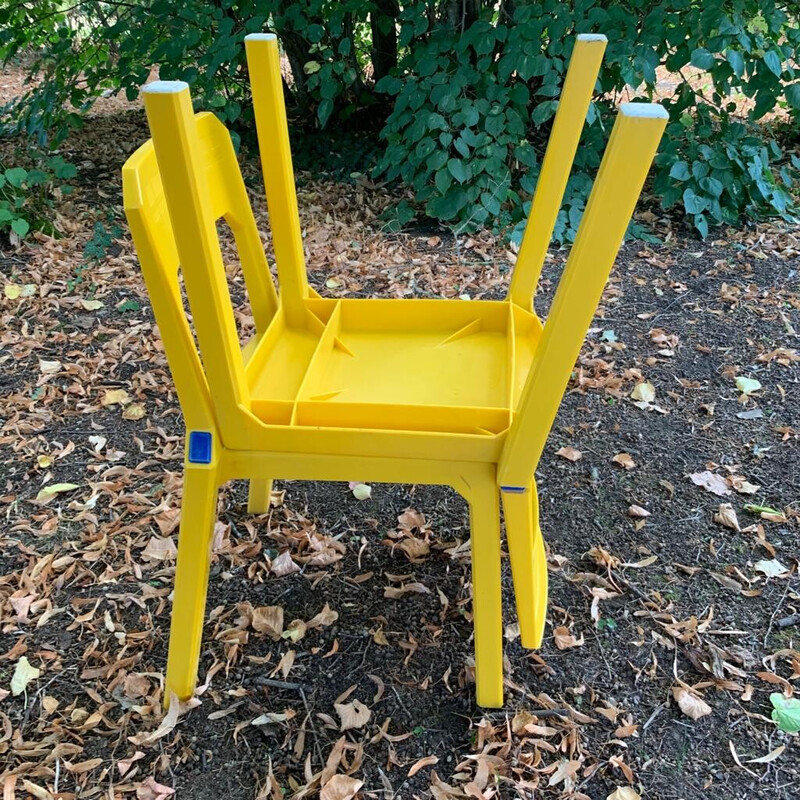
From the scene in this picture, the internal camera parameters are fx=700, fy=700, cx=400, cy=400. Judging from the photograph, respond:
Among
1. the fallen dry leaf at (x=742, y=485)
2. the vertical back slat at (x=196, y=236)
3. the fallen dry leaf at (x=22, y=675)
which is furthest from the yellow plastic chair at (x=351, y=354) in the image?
the fallen dry leaf at (x=742, y=485)

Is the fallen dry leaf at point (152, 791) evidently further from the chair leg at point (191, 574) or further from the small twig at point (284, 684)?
the small twig at point (284, 684)

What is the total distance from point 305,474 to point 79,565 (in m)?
0.88

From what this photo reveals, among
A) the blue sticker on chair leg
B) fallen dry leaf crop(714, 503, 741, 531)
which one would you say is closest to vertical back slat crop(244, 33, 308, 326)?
the blue sticker on chair leg

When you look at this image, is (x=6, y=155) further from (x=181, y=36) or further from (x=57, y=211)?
(x=181, y=36)

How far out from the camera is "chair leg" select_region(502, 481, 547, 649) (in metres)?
1.25

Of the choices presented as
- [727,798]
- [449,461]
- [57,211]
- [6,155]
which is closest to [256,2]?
[57,211]

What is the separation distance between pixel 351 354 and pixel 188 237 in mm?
534

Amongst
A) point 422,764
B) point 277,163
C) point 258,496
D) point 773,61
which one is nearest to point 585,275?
point 277,163

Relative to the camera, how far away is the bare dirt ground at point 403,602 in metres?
1.40

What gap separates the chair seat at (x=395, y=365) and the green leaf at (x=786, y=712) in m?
0.90

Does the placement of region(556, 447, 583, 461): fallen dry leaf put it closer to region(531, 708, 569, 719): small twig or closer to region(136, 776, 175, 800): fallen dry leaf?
region(531, 708, 569, 719): small twig

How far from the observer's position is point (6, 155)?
12.5 feet

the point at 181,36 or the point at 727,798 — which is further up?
the point at 181,36

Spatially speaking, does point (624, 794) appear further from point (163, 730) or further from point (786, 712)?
point (163, 730)
